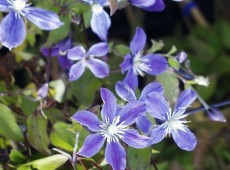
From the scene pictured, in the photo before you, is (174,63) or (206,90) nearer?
(174,63)

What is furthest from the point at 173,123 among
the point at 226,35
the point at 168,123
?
the point at 226,35

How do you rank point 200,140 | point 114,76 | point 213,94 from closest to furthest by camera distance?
point 114,76, point 200,140, point 213,94

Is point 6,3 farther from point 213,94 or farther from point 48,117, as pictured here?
point 213,94

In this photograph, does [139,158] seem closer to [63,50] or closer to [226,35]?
[63,50]

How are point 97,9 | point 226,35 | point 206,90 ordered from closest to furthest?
point 97,9 → point 206,90 → point 226,35

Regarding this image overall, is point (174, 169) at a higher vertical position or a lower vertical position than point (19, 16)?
lower

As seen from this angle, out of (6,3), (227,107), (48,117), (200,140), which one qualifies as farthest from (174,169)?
(6,3)

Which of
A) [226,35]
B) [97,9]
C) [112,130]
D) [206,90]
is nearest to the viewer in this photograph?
[112,130]
